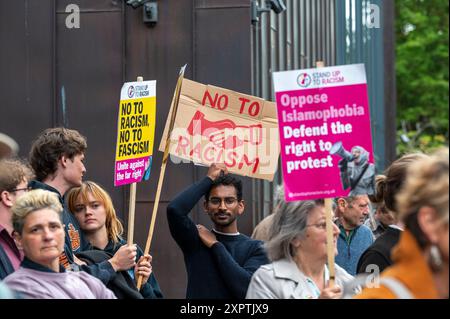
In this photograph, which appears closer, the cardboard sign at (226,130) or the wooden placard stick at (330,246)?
the wooden placard stick at (330,246)

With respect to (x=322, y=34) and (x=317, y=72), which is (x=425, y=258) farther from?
(x=322, y=34)

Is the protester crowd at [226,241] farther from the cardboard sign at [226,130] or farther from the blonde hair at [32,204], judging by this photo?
the cardboard sign at [226,130]

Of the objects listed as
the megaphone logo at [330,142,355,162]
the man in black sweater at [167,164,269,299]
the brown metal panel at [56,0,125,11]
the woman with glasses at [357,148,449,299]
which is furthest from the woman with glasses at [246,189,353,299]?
the brown metal panel at [56,0,125,11]

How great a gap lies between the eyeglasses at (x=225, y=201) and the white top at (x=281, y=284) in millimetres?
2010

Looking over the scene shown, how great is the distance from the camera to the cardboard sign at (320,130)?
246 inches

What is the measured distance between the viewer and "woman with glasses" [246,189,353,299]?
19.8 ft

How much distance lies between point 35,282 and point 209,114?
3.22 m

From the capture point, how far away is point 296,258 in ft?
20.6

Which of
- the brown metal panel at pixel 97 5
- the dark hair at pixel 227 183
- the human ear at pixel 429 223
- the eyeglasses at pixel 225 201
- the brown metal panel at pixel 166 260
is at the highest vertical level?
the brown metal panel at pixel 97 5

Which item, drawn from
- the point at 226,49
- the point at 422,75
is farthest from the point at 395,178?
the point at 422,75

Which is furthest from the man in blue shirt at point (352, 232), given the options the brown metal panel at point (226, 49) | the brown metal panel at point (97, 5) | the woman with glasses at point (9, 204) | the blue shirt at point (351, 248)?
the brown metal panel at point (97, 5)

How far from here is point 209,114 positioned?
351 inches

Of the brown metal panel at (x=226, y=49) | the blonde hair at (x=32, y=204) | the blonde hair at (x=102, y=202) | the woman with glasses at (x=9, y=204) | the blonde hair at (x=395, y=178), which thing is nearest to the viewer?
the blonde hair at (x=32, y=204)
